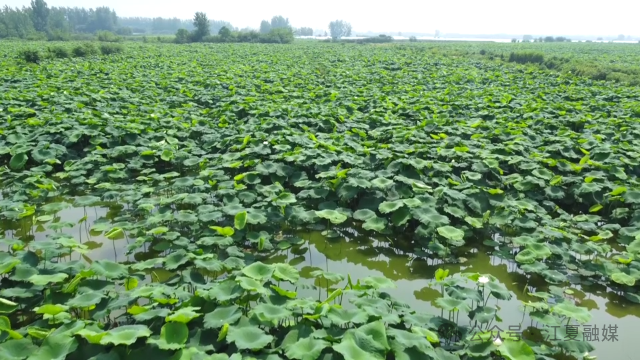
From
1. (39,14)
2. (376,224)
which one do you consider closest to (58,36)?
(39,14)

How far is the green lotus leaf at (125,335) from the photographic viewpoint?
9.03 feet

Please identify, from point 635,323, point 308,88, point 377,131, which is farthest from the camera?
point 308,88

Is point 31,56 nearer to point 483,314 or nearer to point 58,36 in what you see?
point 483,314

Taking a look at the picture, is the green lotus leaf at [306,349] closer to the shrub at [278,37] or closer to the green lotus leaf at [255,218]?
the green lotus leaf at [255,218]

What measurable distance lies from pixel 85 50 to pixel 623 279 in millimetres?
28940

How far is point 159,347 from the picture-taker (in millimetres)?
2838

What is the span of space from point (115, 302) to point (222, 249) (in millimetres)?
1439

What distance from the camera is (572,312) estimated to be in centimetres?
347

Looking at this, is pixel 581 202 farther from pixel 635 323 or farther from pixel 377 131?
pixel 377 131

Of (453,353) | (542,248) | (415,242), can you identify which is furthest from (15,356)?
(542,248)

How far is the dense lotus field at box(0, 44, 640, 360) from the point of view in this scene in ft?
10.2

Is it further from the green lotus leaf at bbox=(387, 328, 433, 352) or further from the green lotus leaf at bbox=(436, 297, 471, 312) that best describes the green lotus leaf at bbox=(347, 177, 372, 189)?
the green lotus leaf at bbox=(387, 328, 433, 352)

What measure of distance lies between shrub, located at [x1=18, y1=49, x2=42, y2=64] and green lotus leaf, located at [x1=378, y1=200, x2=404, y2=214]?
22.8 m

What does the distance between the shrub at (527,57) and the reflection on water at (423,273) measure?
2653 centimetres
